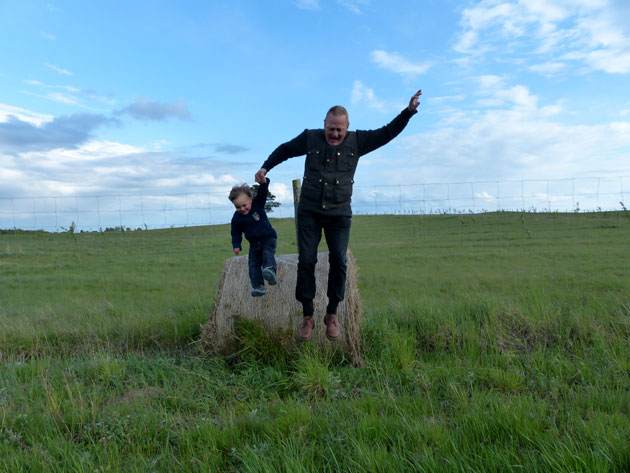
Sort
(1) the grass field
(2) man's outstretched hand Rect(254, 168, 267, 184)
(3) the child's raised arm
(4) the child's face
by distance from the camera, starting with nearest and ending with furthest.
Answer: (1) the grass field, (2) man's outstretched hand Rect(254, 168, 267, 184), (3) the child's raised arm, (4) the child's face

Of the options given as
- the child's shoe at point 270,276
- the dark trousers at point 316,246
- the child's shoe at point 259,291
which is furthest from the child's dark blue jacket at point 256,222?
the dark trousers at point 316,246

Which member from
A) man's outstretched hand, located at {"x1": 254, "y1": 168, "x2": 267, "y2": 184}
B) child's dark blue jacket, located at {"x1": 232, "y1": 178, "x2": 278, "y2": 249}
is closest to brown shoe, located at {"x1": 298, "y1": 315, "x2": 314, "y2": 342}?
child's dark blue jacket, located at {"x1": 232, "y1": 178, "x2": 278, "y2": 249}

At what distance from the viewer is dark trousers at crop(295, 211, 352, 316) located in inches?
195

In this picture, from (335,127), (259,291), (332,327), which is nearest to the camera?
(335,127)

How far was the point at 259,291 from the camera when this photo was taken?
5.66m

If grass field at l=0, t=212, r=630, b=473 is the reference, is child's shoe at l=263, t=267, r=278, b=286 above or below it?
above

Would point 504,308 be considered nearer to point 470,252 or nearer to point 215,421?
point 215,421

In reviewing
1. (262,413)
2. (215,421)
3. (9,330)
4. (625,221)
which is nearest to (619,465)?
(262,413)

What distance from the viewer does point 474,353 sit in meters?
5.69

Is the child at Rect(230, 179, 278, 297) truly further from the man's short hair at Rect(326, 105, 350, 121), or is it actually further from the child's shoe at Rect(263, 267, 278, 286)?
the man's short hair at Rect(326, 105, 350, 121)

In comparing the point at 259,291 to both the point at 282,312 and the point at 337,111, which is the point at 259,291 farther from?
the point at 337,111

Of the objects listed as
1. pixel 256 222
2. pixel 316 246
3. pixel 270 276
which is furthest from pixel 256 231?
pixel 316 246

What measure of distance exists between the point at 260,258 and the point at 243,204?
73 centimetres

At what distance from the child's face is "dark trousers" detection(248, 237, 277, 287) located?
0.42 m
